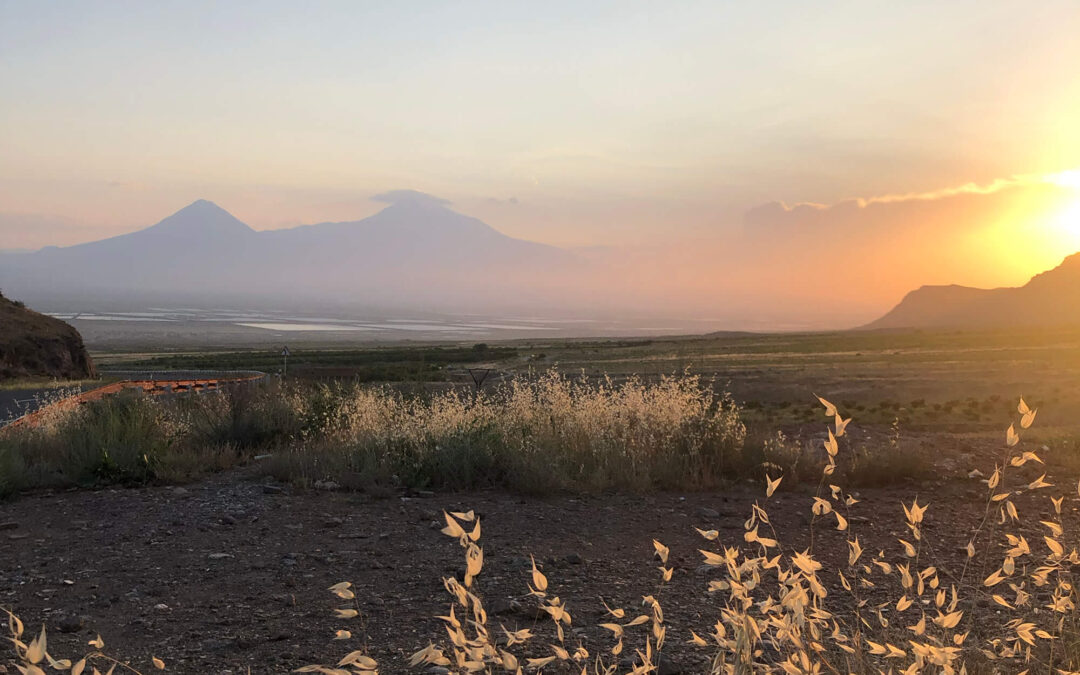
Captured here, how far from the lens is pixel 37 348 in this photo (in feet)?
80.3

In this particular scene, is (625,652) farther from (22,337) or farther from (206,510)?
(22,337)

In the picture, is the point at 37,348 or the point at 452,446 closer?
the point at 452,446

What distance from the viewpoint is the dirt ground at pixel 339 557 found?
3.92m

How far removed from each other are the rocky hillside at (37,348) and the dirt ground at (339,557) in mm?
20155

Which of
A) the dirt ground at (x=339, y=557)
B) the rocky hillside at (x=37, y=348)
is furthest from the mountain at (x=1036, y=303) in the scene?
the dirt ground at (x=339, y=557)

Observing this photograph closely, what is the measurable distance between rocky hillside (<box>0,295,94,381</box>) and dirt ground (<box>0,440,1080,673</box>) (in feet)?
66.1

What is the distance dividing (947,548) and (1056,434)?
7448 millimetres

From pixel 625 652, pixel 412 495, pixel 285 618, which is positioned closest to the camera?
pixel 625 652

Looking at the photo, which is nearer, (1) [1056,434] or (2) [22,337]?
(1) [1056,434]

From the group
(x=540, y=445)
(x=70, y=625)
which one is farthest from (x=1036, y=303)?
(x=70, y=625)

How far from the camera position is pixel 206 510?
21.4 feet

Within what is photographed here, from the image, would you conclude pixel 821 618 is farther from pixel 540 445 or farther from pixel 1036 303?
pixel 1036 303

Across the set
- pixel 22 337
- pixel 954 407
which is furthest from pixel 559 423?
pixel 22 337

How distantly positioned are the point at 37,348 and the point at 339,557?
24512 millimetres
